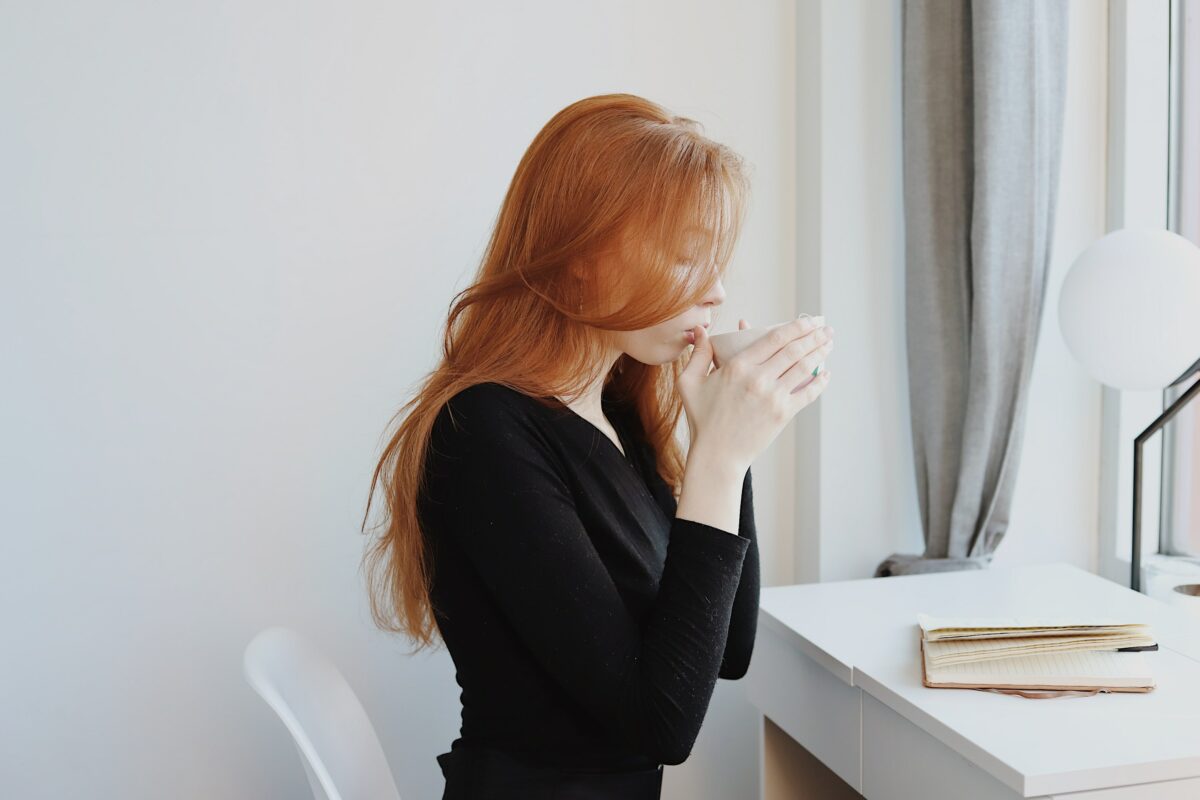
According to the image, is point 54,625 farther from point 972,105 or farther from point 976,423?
point 972,105

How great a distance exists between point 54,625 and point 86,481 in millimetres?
223

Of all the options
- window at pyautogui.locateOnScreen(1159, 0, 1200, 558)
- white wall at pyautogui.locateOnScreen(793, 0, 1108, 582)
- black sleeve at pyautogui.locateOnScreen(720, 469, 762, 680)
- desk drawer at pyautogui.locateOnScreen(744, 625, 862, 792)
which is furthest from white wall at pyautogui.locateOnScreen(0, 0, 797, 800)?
window at pyautogui.locateOnScreen(1159, 0, 1200, 558)

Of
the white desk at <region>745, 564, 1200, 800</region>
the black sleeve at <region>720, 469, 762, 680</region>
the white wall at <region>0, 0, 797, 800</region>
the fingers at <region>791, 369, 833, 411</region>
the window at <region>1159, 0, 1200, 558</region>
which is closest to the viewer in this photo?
the white desk at <region>745, 564, 1200, 800</region>

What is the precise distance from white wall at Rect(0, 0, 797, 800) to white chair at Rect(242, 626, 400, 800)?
344 mm

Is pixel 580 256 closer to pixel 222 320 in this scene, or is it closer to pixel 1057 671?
pixel 1057 671

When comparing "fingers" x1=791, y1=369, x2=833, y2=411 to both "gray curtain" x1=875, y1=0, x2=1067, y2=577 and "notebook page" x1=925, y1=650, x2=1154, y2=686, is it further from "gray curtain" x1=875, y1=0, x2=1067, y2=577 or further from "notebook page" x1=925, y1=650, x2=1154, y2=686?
"gray curtain" x1=875, y1=0, x2=1067, y2=577

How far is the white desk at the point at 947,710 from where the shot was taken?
96 cm

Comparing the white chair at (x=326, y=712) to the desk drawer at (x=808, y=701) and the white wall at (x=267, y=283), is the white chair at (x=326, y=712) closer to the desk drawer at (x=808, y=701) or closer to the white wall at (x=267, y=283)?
the white wall at (x=267, y=283)

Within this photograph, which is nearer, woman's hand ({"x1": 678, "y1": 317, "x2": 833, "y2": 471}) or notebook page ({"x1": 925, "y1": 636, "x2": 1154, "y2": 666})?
woman's hand ({"x1": 678, "y1": 317, "x2": 833, "y2": 471})

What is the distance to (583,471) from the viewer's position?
107 cm

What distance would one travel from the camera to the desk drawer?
1.25 m

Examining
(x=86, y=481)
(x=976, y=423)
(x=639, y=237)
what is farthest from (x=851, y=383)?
(x=86, y=481)

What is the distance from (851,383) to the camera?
72.6 inches

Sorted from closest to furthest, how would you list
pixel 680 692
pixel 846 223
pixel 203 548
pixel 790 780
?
pixel 680 692 → pixel 790 780 → pixel 203 548 → pixel 846 223
